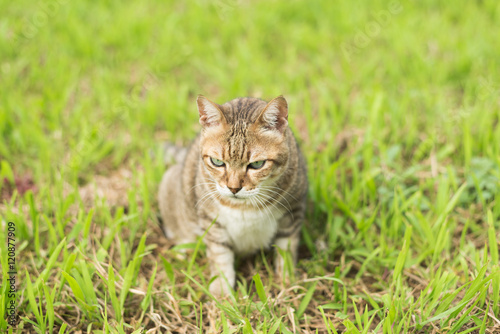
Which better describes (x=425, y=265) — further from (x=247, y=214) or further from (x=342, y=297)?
(x=247, y=214)

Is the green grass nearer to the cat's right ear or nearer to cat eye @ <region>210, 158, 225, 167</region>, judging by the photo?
cat eye @ <region>210, 158, 225, 167</region>

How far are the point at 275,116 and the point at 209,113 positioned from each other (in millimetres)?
371

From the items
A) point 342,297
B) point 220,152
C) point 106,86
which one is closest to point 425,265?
point 342,297

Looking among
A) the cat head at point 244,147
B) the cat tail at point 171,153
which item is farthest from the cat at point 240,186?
the cat tail at point 171,153

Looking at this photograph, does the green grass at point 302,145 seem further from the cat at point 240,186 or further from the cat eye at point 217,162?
the cat eye at point 217,162

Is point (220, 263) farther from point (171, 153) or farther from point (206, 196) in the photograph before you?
point (171, 153)

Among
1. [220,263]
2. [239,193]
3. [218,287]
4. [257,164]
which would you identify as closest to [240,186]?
[239,193]

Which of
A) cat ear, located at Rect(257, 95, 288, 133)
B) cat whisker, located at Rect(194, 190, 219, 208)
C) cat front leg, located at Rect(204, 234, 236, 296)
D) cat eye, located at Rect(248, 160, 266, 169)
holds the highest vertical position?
cat ear, located at Rect(257, 95, 288, 133)

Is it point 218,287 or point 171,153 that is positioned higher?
point 171,153

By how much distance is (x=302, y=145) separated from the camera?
12.0ft

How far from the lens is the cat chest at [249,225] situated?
246 cm

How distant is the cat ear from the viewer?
219cm

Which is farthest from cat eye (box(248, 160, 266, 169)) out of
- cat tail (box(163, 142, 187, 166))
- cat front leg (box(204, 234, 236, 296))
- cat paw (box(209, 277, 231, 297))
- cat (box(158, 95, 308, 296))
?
cat tail (box(163, 142, 187, 166))

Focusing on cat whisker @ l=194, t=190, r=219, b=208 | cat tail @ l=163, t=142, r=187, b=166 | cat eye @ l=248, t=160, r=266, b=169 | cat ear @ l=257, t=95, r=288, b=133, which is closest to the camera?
cat ear @ l=257, t=95, r=288, b=133
